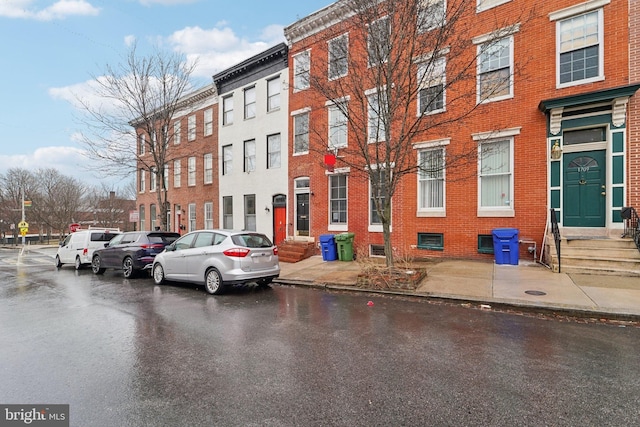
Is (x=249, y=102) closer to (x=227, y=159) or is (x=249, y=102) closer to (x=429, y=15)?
(x=227, y=159)

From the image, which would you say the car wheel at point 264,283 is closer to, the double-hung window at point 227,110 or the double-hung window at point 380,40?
the double-hung window at point 380,40

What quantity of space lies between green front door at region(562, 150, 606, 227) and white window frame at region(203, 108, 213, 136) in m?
18.7

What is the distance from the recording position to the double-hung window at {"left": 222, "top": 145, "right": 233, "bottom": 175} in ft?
66.0

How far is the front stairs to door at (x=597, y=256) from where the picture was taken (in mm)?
8383

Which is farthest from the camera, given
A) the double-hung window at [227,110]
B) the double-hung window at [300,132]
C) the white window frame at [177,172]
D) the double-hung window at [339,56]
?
the white window frame at [177,172]

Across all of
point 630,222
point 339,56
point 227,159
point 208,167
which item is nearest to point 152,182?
point 208,167

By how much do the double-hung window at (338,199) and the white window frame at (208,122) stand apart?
10624mm

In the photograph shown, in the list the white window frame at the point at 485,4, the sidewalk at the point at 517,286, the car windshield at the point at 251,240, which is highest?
the white window frame at the point at 485,4

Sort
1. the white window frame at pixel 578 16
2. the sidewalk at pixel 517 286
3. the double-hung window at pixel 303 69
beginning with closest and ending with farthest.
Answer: the sidewalk at pixel 517 286
the white window frame at pixel 578 16
the double-hung window at pixel 303 69

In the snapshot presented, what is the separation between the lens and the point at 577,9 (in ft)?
32.3

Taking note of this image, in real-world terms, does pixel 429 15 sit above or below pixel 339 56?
above

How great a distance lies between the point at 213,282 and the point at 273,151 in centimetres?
1052

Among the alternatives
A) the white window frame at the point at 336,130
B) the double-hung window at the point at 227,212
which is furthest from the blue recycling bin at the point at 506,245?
the double-hung window at the point at 227,212

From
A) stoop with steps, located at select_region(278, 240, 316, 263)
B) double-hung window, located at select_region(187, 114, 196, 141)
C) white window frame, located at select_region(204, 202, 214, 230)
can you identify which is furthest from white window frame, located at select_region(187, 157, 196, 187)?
stoop with steps, located at select_region(278, 240, 316, 263)
